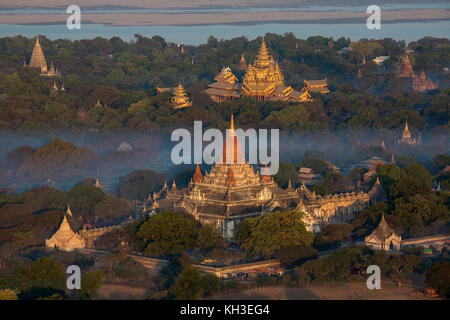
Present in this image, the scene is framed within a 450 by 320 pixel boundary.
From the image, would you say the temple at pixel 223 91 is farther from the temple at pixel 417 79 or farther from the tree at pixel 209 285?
the tree at pixel 209 285

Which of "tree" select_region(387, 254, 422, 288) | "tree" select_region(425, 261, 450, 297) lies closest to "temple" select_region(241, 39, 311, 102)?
"tree" select_region(387, 254, 422, 288)

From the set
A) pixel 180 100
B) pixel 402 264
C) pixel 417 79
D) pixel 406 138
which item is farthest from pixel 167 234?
pixel 417 79

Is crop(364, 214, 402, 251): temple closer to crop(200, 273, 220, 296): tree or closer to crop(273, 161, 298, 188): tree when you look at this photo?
crop(200, 273, 220, 296): tree

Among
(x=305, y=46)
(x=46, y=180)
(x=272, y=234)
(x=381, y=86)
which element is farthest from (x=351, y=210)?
(x=305, y=46)

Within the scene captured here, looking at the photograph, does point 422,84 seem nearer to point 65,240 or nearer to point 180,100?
point 180,100

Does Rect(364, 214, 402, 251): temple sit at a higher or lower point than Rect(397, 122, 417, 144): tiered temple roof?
lower

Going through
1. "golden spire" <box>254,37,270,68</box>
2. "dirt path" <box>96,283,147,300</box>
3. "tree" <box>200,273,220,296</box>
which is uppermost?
"golden spire" <box>254,37,270,68</box>

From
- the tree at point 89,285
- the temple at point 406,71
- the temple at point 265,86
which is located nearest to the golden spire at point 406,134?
the temple at point 265,86
